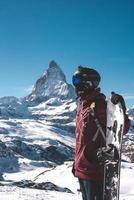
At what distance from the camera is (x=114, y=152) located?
6559 mm

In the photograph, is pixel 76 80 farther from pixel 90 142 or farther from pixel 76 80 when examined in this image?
pixel 90 142

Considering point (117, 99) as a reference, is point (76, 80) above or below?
above

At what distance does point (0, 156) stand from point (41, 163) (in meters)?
16.5

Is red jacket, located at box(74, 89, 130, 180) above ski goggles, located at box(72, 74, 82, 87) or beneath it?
beneath

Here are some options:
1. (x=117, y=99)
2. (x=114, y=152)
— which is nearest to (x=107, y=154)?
(x=114, y=152)

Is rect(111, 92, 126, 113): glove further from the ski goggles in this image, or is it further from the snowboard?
the ski goggles

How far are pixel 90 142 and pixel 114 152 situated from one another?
53cm

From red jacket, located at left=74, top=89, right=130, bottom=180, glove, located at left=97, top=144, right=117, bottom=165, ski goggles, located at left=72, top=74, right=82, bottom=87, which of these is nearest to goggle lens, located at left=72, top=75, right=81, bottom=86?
ski goggles, located at left=72, top=74, right=82, bottom=87

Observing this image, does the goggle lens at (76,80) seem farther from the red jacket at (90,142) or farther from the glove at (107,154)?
the glove at (107,154)

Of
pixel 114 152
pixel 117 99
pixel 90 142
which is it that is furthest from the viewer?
pixel 90 142

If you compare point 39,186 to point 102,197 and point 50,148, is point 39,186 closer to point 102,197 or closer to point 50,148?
point 102,197

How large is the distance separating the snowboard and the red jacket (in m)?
0.22

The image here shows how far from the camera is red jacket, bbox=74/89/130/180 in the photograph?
689 cm

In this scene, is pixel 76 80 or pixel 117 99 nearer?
pixel 117 99
